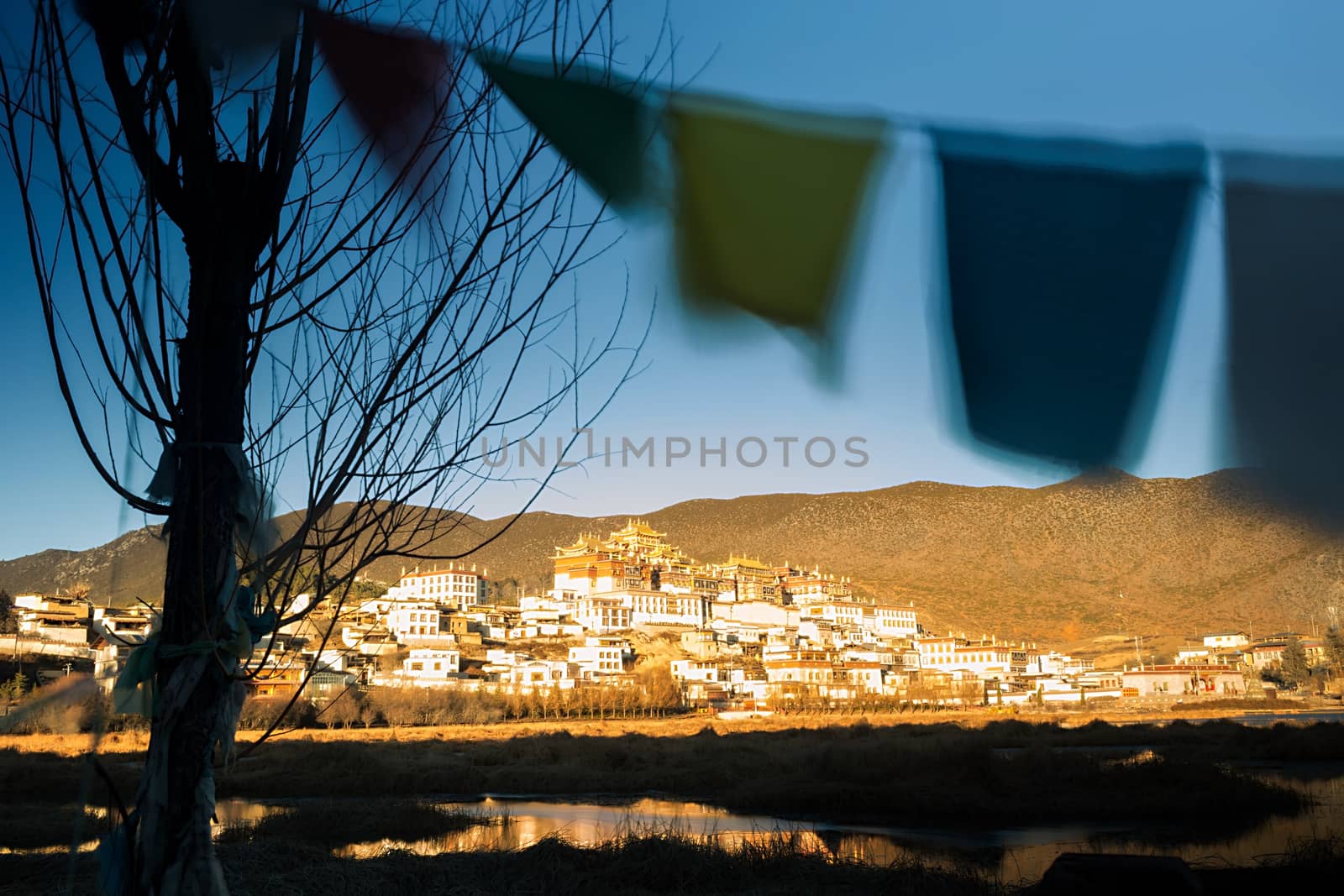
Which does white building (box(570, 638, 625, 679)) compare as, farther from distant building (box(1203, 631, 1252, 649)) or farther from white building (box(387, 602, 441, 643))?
distant building (box(1203, 631, 1252, 649))

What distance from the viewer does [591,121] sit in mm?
2674

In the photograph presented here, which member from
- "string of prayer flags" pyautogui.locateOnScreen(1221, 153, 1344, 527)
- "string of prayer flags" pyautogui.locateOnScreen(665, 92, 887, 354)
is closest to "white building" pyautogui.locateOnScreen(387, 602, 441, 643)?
"string of prayer flags" pyautogui.locateOnScreen(665, 92, 887, 354)

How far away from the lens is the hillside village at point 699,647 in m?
49.8

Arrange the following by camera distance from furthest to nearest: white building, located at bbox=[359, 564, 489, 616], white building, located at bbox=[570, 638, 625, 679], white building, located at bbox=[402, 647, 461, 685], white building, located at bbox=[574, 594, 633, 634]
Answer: white building, located at bbox=[359, 564, 489, 616], white building, located at bbox=[574, 594, 633, 634], white building, located at bbox=[570, 638, 625, 679], white building, located at bbox=[402, 647, 461, 685]

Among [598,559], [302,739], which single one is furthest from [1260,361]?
[598,559]

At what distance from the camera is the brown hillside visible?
69625 mm

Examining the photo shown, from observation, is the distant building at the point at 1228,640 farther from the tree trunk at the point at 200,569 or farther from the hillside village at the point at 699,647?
the tree trunk at the point at 200,569

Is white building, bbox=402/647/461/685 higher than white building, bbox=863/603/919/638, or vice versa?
white building, bbox=863/603/919/638

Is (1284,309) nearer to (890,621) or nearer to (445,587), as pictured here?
(445,587)

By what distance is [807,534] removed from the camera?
109188 millimetres

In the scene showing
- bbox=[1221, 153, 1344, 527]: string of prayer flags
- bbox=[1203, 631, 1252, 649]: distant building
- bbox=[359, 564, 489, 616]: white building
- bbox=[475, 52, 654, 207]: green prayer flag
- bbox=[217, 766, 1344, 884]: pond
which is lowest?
bbox=[217, 766, 1344, 884]: pond

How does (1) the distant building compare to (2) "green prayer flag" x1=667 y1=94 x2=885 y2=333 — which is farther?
(1) the distant building

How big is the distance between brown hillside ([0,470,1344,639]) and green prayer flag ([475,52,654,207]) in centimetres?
4902

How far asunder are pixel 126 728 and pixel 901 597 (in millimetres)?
71963
